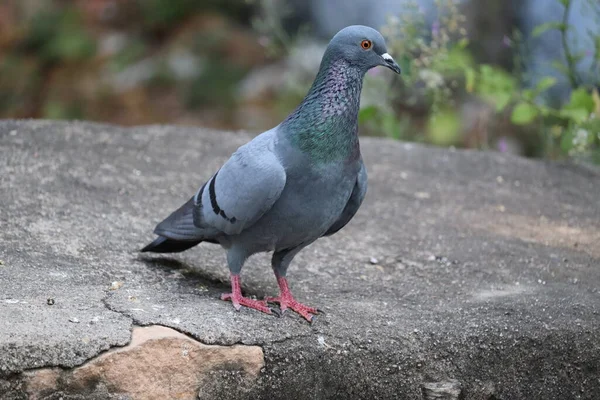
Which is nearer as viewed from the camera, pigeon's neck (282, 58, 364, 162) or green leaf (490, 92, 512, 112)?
pigeon's neck (282, 58, 364, 162)

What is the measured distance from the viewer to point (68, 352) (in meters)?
3.19

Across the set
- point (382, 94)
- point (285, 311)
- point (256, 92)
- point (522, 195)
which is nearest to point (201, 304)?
point (285, 311)

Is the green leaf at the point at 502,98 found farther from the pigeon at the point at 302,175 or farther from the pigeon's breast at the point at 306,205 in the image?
the pigeon's breast at the point at 306,205

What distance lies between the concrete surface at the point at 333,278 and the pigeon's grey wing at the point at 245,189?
0.39 metres

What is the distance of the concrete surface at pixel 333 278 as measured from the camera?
11.5ft

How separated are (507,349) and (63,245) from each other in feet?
7.48

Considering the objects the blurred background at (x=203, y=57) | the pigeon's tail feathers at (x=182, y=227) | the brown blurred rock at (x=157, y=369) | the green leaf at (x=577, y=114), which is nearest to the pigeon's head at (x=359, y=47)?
the pigeon's tail feathers at (x=182, y=227)

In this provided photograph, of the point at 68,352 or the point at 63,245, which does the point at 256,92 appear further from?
the point at 68,352

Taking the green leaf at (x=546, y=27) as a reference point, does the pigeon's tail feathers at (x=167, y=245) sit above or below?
below

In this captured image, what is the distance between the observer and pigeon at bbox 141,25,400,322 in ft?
12.2

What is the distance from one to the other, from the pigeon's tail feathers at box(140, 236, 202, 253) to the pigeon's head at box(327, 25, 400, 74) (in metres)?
1.19

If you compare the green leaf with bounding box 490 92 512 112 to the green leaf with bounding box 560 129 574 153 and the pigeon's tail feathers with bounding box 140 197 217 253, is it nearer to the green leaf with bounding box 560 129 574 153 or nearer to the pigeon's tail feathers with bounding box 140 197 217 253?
the green leaf with bounding box 560 129 574 153

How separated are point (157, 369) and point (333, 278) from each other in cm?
146

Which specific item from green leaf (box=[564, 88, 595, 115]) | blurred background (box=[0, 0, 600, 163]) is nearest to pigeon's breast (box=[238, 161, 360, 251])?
Result: green leaf (box=[564, 88, 595, 115])
